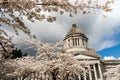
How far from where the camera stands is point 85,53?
54406 millimetres

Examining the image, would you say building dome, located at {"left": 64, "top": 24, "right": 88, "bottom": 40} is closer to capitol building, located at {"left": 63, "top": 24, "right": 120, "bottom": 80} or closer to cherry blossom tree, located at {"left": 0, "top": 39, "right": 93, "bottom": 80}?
capitol building, located at {"left": 63, "top": 24, "right": 120, "bottom": 80}

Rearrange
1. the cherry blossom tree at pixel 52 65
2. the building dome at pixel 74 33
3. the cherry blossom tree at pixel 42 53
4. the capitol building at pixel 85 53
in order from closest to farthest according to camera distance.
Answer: the cherry blossom tree at pixel 42 53 → the cherry blossom tree at pixel 52 65 → the capitol building at pixel 85 53 → the building dome at pixel 74 33

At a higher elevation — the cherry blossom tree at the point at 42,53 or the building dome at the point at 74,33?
the building dome at the point at 74,33

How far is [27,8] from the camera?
6938mm

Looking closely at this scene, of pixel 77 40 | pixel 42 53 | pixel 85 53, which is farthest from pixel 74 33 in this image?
pixel 42 53

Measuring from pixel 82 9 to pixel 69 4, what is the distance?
0.52 m

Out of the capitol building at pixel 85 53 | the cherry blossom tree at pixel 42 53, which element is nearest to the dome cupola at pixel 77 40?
the capitol building at pixel 85 53

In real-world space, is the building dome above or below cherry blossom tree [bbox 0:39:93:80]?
above

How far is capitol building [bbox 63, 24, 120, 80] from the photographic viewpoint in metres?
54.3

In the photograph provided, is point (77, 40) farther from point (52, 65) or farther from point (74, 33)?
point (52, 65)

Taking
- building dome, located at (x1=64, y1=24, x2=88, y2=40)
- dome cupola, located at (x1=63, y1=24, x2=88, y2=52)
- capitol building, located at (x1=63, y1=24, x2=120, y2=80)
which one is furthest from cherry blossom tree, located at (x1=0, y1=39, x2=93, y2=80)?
building dome, located at (x1=64, y1=24, x2=88, y2=40)

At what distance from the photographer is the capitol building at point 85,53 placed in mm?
54344

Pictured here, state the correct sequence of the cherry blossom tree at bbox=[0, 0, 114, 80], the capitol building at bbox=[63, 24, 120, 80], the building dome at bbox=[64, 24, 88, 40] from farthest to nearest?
the building dome at bbox=[64, 24, 88, 40] → the capitol building at bbox=[63, 24, 120, 80] → the cherry blossom tree at bbox=[0, 0, 114, 80]

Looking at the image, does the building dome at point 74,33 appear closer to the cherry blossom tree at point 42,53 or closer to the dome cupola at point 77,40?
the dome cupola at point 77,40
